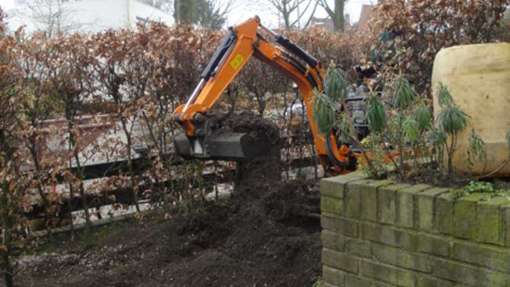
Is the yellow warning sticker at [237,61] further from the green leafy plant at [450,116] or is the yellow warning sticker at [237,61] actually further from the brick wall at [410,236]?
the green leafy plant at [450,116]

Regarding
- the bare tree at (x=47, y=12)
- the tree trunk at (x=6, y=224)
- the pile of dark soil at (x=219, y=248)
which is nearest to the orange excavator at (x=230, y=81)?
the pile of dark soil at (x=219, y=248)

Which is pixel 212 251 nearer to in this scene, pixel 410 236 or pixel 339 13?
pixel 410 236

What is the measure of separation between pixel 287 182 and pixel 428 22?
7.58 ft

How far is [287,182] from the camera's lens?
687 cm

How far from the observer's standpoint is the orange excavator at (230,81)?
5.86 m

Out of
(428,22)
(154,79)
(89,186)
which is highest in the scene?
(428,22)

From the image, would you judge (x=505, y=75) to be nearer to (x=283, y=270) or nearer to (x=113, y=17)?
(x=283, y=270)

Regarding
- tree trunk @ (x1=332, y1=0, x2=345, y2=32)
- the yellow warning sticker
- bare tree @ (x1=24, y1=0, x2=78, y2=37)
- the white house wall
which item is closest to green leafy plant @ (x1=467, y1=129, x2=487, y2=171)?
the yellow warning sticker

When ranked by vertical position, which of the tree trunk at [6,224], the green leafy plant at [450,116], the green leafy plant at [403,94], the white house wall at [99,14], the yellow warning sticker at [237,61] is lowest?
the tree trunk at [6,224]

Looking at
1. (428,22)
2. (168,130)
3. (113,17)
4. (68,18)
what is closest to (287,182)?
(168,130)

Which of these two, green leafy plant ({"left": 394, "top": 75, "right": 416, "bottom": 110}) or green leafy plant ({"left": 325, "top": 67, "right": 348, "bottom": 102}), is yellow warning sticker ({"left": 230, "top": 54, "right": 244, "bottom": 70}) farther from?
green leafy plant ({"left": 394, "top": 75, "right": 416, "bottom": 110})

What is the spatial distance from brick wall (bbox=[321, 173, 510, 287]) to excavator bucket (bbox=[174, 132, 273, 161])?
7.07 ft

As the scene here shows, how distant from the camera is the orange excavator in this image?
19.2 ft

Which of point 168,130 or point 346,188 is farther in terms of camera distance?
point 168,130
